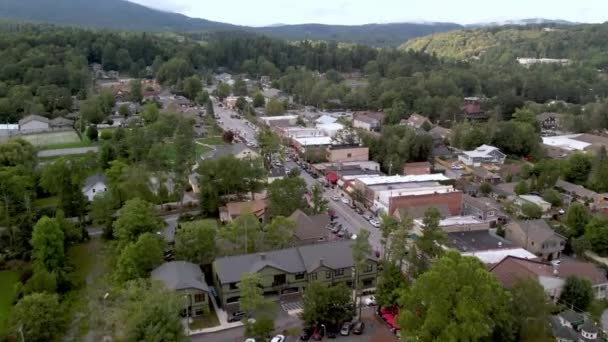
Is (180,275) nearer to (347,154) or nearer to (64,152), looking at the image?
(347,154)

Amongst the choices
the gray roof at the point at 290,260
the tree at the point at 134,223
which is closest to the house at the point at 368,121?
the gray roof at the point at 290,260

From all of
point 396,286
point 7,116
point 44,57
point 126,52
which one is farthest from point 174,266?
point 126,52

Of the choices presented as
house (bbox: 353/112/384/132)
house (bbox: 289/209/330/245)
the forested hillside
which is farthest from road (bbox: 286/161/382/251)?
the forested hillside

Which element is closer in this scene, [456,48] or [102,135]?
[102,135]

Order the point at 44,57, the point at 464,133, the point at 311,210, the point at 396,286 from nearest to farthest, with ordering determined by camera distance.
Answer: the point at 396,286, the point at 311,210, the point at 464,133, the point at 44,57

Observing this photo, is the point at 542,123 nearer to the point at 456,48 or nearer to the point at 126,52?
the point at 126,52

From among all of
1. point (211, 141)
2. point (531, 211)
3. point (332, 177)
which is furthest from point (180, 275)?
point (211, 141)

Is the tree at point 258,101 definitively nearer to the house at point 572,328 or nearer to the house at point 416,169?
the house at point 416,169
